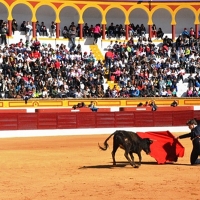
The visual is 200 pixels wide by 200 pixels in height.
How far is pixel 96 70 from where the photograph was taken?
24.0m

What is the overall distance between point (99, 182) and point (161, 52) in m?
18.0

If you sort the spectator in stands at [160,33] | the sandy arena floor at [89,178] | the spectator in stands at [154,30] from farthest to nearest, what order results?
the spectator in stands at [154,30], the spectator in stands at [160,33], the sandy arena floor at [89,178]

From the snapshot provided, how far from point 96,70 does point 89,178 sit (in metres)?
15.0

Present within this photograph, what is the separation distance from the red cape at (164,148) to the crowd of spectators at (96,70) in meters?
11.5

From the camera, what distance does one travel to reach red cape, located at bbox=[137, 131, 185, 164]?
1067 cm

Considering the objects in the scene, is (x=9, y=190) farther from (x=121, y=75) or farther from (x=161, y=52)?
(x=161, y=52)

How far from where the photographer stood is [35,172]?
9.96 m

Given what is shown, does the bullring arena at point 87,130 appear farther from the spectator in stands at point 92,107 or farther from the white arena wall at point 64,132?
the spectator in stands at point 92,107

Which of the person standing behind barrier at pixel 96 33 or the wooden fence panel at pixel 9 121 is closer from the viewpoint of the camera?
the wooden fence panel at pixel 9 121

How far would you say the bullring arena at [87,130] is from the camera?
8188mm

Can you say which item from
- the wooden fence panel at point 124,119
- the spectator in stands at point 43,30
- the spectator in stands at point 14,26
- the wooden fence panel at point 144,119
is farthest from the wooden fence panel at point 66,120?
the spectator in stands at point 43,30

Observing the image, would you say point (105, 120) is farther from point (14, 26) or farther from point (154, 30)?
point (154, 30)

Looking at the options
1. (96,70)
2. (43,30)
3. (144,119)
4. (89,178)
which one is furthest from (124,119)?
(89,178)

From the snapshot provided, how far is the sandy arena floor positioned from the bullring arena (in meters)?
0.01
